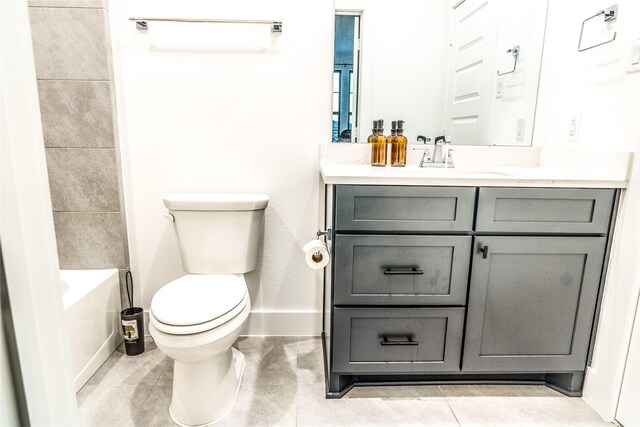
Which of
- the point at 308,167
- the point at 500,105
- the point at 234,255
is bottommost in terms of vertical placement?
the point at 234,255

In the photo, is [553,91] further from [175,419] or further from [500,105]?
[175,419]

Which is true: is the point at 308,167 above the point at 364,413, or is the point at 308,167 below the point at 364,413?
above

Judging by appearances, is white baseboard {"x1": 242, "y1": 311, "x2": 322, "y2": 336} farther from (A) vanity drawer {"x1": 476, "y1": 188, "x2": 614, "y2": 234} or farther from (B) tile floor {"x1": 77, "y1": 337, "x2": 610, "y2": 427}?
(A) vanity drawer {"x1": 476, "y1": 188, "x2": 614, "y2": 234}

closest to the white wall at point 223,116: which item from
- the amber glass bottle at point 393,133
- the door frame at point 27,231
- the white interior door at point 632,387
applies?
the amber glass bottle at point 393,133

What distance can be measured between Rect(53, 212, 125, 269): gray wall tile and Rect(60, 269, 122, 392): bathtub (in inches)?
2.0

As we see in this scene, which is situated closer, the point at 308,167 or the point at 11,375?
the point at 11,375

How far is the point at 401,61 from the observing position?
5.76 ft

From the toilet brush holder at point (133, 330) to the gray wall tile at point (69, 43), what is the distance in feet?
3.43

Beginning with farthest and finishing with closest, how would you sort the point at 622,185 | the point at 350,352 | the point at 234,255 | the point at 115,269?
the point at 115,269
the point at 234,255
the point at 350,352
the point at 622,185

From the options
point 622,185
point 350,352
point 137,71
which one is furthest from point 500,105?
point 137,71

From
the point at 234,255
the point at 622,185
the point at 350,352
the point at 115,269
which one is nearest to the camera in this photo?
the point at 622,185

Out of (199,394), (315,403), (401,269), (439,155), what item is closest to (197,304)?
(199,394)

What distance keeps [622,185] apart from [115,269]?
2.10 m

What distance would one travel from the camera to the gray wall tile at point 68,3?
5.11 feet
